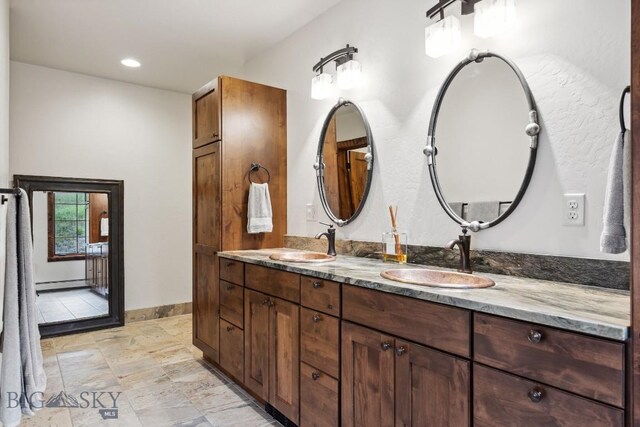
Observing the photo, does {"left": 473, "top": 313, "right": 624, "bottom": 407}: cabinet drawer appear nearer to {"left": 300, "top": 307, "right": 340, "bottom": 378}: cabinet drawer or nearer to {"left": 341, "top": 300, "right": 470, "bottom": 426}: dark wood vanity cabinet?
{"left": 341, "top": 300, "right": 470, "bottom": 426}: dark wood vanity cabinet

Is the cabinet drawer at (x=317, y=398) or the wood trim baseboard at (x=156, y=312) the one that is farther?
the wood trim baseboard at (x=156, y=312)

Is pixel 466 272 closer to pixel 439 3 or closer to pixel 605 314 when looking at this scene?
pixel 605 314

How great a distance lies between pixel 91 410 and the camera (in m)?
2.36

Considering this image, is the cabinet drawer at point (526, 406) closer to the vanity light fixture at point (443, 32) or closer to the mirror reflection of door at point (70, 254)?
the vanity light fixture at point (443, 32)

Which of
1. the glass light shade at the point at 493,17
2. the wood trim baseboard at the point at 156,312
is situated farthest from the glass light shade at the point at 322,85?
the wood trim baseboard at the point at 156,312

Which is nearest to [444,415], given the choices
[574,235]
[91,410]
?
[574,235]

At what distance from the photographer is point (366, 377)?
5.20 ft

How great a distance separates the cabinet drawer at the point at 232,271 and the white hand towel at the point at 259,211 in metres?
0.30

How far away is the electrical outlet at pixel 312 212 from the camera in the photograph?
2.84 metres

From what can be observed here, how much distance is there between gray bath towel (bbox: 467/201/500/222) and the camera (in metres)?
1.77

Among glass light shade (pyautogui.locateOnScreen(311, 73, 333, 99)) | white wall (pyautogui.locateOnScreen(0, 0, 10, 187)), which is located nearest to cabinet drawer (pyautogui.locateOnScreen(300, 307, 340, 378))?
glass light shade (pyautogui.locateOnScreen(311, 73, 333, 99))

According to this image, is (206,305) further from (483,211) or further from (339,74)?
(483,211)

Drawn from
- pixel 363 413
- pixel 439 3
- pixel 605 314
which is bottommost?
pixel 363 413

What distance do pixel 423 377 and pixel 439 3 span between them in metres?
1.70
